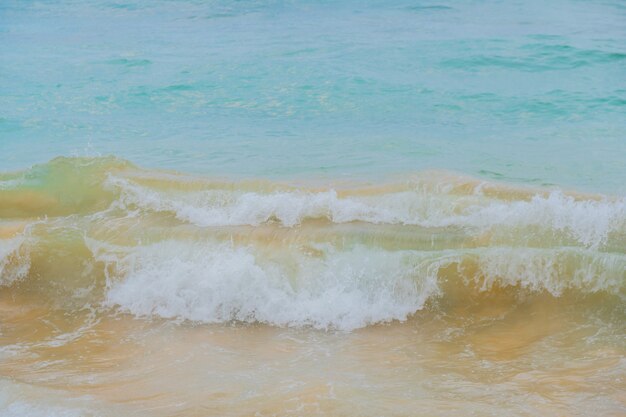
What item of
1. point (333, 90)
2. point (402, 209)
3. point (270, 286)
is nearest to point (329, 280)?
point (270, 286)

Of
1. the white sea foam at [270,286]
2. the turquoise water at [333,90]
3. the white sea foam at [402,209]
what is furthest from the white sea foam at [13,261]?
the turquoise water at [333,90]

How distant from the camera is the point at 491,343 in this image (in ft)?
15.8

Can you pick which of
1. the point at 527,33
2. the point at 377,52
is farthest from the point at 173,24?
the point at 527,33

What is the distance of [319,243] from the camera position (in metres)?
5.96

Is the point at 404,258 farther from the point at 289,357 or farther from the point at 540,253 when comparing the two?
the point at 289,357

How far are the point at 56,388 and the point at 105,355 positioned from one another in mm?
590

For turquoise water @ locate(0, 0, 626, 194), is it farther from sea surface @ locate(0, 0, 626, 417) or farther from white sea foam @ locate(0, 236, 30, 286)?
white sea foam @ locate(0, 236, 30, 286)

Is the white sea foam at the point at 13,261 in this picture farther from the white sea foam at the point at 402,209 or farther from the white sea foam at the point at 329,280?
the white sea foam at the point at 402,209

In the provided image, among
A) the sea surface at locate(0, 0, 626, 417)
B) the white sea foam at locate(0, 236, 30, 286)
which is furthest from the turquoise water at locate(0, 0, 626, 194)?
the white sea foam at locate(0, 236, 30, 286)

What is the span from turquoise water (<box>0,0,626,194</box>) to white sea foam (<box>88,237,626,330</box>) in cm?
206

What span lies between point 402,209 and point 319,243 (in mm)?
878

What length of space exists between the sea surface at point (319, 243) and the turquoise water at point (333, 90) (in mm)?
56

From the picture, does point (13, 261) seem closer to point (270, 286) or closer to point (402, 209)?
point (270, 286)

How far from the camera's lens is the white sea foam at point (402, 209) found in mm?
Answer: 5824
